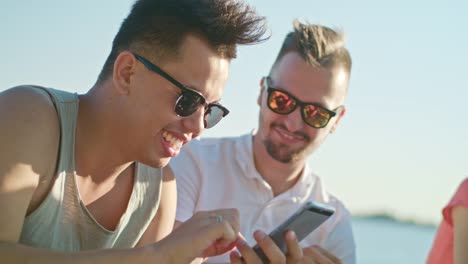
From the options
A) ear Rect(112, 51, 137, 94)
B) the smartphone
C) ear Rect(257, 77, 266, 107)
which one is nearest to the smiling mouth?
ear Rect(112, 51, 137, 94)

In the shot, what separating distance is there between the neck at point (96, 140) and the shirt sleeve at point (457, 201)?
6.97 feet

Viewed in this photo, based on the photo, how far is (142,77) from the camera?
3365 mm

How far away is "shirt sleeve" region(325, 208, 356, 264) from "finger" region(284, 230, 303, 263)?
158 centimetres

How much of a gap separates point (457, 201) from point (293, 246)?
1.40 m

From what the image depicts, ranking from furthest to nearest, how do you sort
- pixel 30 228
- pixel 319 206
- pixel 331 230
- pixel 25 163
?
1. pixel 331 230
2. pixel 319 206
3. pixel 30 228
4. pixel 25 163

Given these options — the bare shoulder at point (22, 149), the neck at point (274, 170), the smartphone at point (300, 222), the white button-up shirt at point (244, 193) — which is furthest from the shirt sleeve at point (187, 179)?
the bare shoulder at point (22, 149)

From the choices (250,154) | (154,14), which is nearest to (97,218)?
(154,14)

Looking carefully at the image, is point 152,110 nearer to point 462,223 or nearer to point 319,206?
point 319,206

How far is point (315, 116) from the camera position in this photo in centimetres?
538

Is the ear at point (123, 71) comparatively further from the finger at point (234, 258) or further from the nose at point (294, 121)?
the nose at point (294, 121)

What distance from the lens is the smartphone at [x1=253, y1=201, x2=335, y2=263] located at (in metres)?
3.67

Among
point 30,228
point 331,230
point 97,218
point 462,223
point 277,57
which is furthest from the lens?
point 277,57

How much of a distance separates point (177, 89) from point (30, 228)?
0.87 meters

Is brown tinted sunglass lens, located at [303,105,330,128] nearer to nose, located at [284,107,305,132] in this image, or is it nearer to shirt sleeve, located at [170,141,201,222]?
nose, located at [284,107,305,132]
